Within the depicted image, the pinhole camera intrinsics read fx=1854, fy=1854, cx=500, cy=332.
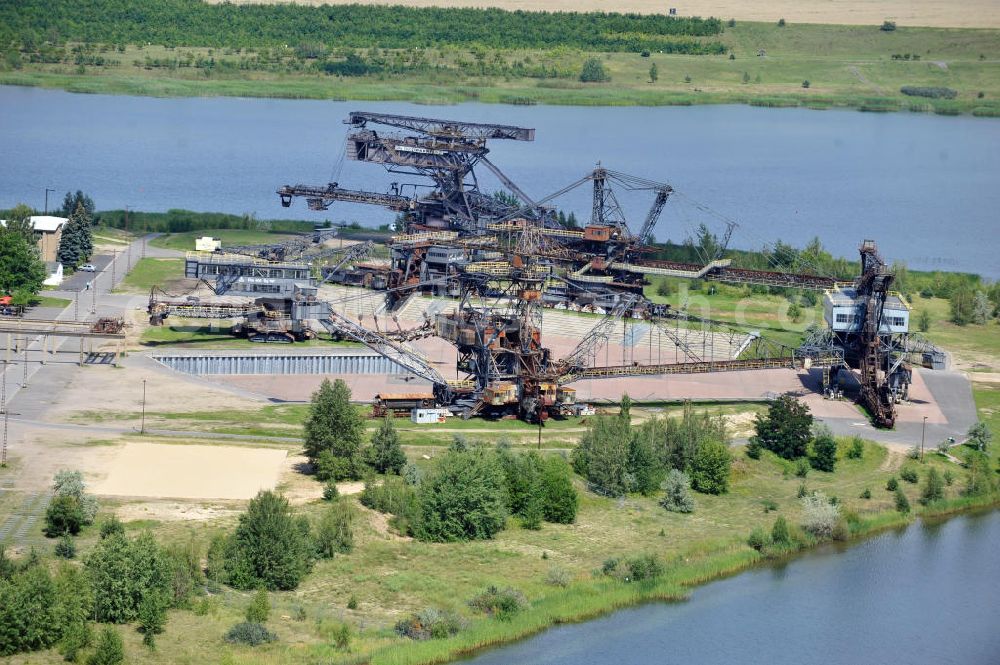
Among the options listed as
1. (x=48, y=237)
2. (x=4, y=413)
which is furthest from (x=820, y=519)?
(x=48, y=237)

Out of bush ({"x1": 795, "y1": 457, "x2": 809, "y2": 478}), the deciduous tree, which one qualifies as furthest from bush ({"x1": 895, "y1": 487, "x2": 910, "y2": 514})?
the deciduous tree

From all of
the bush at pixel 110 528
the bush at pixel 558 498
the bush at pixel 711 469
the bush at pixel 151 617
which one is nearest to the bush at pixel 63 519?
the bush at pixel 110 528

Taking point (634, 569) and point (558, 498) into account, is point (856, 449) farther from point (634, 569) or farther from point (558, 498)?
point (634, 569)

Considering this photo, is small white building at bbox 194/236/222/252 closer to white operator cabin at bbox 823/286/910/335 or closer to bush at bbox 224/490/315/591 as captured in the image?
white operator cabin at bbox 823/286/910/335

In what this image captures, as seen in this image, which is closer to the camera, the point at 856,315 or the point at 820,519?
the point at 820,519

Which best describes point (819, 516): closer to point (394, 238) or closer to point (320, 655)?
point (320, 655)

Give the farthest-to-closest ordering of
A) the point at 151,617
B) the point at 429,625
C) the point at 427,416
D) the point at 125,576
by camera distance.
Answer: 1. the point at 427,416
2. the point at 429,625
3. the point at 125,576
4. the point at 151,617
